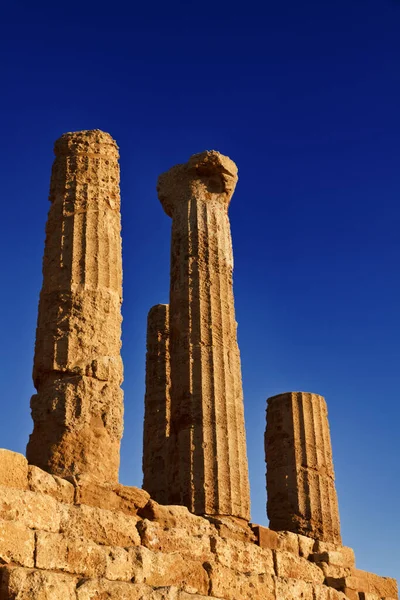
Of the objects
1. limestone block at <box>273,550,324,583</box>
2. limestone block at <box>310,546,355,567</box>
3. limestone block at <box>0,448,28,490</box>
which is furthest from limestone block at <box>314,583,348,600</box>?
limestone block at <box>0,448,28,490</box>

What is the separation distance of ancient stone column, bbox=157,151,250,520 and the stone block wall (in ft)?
2.73

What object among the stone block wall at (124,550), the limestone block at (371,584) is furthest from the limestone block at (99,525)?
the limestone block at (371,584)

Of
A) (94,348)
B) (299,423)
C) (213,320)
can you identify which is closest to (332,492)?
(299,423)

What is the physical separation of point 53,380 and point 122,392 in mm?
998

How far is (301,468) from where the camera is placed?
19281 millimetres

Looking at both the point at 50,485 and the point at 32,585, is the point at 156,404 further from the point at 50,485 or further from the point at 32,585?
the point at 32,585

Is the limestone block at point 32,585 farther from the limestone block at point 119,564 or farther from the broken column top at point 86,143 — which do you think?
the broken column top at point 86,143

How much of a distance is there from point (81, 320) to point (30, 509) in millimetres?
4081

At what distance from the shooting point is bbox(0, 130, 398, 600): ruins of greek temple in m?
10.9

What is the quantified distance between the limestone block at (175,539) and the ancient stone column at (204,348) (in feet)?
6.67

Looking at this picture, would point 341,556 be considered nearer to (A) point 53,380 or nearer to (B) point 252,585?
(B) point 252,585

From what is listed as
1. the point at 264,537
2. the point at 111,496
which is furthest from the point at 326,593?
the point at 111,496

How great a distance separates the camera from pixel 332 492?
63.6 ft

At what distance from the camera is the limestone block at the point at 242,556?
13.3 m
